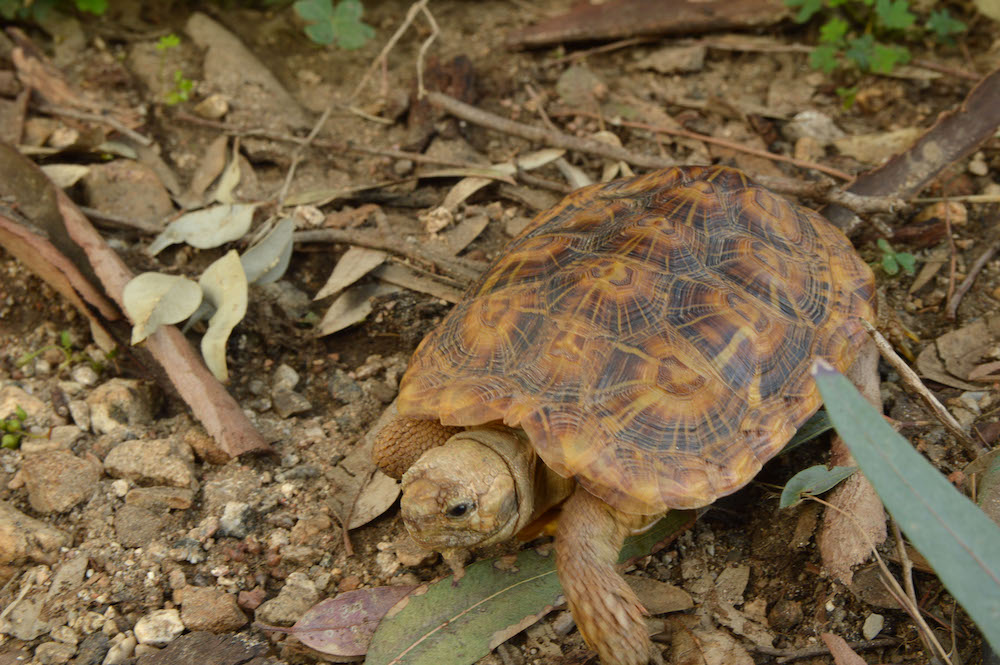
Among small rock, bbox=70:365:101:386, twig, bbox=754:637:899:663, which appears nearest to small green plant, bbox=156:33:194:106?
small rock, bbox=70:365:101:386

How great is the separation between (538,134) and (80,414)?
8.44 ft

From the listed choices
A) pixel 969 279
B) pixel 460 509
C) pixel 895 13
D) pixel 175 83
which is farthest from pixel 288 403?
pixel 895 13

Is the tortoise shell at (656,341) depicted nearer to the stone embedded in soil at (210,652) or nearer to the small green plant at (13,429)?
the stone embedded in soil at (210,652)

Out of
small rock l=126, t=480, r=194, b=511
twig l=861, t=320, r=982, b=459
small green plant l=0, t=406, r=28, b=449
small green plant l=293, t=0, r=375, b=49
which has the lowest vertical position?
small green plant l=0, t=406, r=28, b=449

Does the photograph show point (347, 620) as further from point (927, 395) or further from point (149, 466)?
point (927, 395)

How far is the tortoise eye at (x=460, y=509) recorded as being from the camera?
95.7 inches

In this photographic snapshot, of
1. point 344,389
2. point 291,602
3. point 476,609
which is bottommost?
point 291,602

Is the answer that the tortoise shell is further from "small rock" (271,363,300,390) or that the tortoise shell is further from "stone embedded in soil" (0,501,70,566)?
"stone embedded in soil" (0,501,70,566)

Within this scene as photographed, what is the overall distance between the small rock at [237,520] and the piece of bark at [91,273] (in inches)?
8.7

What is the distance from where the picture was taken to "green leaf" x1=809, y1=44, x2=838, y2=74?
14.6 ft

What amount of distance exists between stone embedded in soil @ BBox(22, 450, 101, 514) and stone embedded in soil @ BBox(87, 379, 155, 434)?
0.69ft

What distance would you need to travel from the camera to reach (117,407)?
3195mm

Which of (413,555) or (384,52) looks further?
(384,52)

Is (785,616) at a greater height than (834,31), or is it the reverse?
(834,31)
